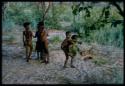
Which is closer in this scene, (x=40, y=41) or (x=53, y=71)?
(x=53, y=71)

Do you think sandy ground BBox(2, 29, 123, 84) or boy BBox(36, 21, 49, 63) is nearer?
sandy ground BBox(2, 29, 123, 84)

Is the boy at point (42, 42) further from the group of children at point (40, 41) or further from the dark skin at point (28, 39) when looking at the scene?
the dark skin at point (28, 39)

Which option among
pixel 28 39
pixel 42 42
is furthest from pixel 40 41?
pixel 28 39

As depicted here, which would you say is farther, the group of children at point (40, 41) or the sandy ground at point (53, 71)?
the group of children at point (40, 41)

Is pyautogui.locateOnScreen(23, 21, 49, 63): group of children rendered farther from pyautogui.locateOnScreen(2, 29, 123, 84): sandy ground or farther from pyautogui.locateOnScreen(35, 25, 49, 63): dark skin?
pyautogui.locateOnScreen(2, 29, 123, 84): sandy ground

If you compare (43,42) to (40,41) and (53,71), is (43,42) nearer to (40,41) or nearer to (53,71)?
(40,41)

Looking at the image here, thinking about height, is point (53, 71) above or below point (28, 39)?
below

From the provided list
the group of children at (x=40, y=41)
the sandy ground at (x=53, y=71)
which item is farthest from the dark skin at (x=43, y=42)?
the sandy ground at (x=53, y=71)

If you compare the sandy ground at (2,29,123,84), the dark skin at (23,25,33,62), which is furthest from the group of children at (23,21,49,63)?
the sandy ground at (2,29,123,84)

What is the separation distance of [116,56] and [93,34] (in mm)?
1418

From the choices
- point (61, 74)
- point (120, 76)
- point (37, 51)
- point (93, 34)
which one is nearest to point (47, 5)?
point (93, 34)

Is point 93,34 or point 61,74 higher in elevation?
point 93,34

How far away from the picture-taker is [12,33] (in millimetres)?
10984

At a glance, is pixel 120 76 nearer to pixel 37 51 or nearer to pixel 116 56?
pixel 116 56
